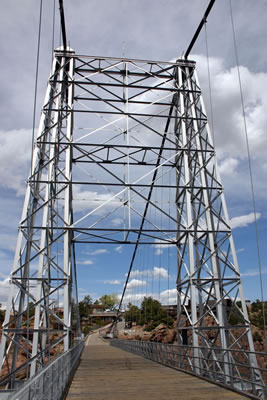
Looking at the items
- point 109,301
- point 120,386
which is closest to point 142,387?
point 120,386

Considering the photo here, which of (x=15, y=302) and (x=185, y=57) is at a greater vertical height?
(x=185, y=57)

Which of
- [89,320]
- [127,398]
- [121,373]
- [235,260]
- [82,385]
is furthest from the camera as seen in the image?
[89,320]

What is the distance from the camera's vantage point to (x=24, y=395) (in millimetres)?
3824

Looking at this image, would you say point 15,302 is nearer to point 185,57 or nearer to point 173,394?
point 173,394

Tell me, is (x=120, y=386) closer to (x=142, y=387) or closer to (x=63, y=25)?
(x=142, y=387)

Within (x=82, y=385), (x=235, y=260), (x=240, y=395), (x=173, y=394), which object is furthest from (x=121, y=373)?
(x=235, y=260)

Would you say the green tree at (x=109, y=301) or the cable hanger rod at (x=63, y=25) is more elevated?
the cable hanger rod at (x=63, y=25)

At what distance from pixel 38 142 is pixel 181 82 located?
7.80m

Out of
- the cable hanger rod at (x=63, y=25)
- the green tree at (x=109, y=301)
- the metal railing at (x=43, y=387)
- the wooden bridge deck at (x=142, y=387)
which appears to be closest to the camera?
the metal railing at (x=43, y=387)

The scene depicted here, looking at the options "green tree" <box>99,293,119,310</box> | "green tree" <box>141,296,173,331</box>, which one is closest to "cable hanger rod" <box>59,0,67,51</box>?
"green tree" <box>141,296,173,331</box>

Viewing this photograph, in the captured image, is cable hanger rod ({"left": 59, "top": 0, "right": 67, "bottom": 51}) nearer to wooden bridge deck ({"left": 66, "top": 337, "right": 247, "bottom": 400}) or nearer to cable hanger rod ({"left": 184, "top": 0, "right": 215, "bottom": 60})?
cable hanger rod ({"left": 184, "top": 0, "right": 215, "bottom": 60})

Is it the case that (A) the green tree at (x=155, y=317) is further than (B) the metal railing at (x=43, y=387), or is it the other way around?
(A) the green tree at (x=155, y=317)

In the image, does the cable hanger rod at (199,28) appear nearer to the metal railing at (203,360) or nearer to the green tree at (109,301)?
the metal railing at (203,360)

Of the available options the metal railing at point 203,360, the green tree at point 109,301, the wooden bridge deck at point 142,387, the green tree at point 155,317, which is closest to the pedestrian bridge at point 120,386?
the wooden bridge deck at point 142,387
